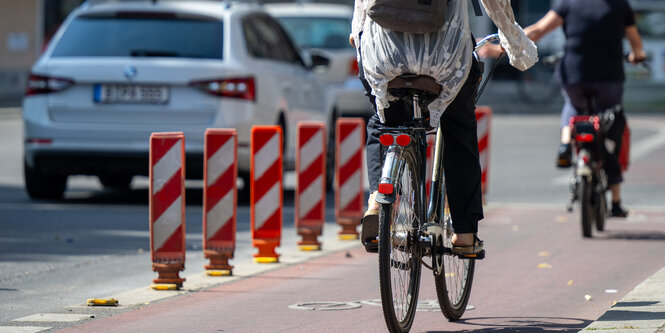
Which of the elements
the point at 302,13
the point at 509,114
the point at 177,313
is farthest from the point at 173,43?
the point at 509,114

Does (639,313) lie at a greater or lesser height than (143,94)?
lesser

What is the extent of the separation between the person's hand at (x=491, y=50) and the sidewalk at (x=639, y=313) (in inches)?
48.3

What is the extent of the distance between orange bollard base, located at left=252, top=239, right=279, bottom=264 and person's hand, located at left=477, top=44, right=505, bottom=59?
2577 mm

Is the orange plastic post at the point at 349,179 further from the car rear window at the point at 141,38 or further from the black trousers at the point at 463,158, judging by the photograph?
the black trousers at the point at 463,158

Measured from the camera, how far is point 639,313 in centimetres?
588

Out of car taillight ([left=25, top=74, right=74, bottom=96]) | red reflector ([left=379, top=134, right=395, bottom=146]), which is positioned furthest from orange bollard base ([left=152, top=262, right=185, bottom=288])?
car taillight ([left=25, top=74, right=74, bottom=96])

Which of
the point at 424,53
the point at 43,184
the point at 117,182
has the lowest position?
the point at 117,182

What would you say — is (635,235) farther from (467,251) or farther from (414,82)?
(414,82)

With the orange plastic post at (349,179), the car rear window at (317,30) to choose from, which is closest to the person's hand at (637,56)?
the orange plastic post at (349,179)

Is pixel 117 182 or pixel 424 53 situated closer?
pixel 424 53

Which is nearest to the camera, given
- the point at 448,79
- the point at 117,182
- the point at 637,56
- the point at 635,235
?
the point at 448,79

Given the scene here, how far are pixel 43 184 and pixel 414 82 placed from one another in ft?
22.8

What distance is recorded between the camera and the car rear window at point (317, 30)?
1858 centimetres

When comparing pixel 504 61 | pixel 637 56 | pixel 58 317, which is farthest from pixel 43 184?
pixel 504 61
